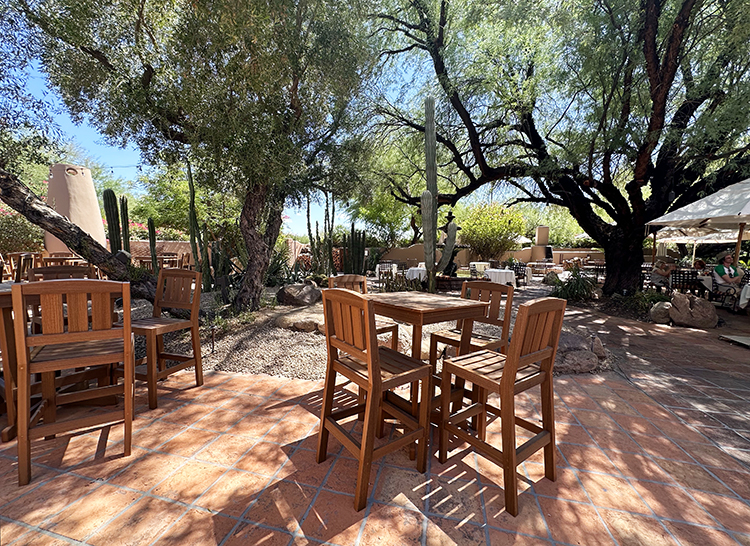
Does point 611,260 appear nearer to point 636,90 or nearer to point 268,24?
point 636,90

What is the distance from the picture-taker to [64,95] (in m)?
4.20

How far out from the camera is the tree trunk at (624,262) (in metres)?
7.17

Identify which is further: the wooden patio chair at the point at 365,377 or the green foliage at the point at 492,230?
the green foliage at the point at 492,230

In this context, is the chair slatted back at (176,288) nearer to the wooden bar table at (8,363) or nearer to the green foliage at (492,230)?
the wooden bar table at (8,363)

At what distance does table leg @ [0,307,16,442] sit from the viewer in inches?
75.5

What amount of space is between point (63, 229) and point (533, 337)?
187 inches

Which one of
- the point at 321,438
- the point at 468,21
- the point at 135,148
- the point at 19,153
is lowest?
the point at 321,438

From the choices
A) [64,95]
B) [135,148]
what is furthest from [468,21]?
[64,95]

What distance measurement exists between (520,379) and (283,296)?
16.0ft

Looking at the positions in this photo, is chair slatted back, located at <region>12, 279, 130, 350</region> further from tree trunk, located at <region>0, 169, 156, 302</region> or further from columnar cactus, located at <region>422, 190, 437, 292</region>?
columnar cactus, located at <region>422, 190, 437, 292</region>

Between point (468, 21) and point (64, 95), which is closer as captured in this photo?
point (64, 95)

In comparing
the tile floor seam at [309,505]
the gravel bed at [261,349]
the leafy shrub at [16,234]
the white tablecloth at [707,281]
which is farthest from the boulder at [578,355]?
the leafy shrub at [16,234]

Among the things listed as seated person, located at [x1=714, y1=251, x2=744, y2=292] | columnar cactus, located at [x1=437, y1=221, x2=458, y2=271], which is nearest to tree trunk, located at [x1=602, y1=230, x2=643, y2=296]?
seated person, located at [x1=714, y1=251, x2=744, y2=292]

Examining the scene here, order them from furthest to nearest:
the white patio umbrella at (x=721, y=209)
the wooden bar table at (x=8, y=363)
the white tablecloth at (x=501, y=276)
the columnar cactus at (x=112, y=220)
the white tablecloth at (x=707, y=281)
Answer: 1. the white tablecloth at (x=501, y=276)
2. the white tablecloth at (x=707, y=281)
3. the columnar cactus at (x=112, y=220)
4. the white patio umbrella at (x=721, y=209)
5. the wooden bar table at (x=8, y=363)
